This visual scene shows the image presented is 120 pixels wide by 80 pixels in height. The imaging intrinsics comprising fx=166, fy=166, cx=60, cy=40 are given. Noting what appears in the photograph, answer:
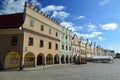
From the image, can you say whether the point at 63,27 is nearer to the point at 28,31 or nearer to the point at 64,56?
the point at 64,56

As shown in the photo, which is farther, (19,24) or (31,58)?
(31,58)

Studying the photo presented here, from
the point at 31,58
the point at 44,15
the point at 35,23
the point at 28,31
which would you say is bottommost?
the point at 31,58

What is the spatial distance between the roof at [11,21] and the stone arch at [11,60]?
5297 millimetres

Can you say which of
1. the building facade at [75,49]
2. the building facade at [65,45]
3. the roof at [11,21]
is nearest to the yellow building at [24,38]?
the roof at [11,21]

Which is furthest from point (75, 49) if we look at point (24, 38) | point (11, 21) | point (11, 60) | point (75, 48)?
point (24, 38)

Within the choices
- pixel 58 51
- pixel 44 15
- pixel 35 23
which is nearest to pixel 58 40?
pixel 58 51

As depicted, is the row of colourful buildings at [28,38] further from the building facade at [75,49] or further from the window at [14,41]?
the building facade at [75,49]

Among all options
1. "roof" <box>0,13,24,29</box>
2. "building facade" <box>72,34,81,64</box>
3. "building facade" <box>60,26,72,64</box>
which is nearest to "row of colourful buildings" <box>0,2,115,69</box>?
"roof" <box>0,13,24,29</box>

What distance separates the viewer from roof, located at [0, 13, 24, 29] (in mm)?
32112

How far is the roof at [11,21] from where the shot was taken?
32.1 metres

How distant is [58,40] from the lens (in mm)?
49375

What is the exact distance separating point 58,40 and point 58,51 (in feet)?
10.7

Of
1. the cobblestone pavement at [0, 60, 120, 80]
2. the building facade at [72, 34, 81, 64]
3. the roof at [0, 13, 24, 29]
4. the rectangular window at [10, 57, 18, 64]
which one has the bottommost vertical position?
the cobblestone pavement at [0, 60, 120, 80]

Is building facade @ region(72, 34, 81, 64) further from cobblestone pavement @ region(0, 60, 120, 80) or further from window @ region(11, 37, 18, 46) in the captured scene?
cobblestone pavement @ region(0, 60, 120, 80)
